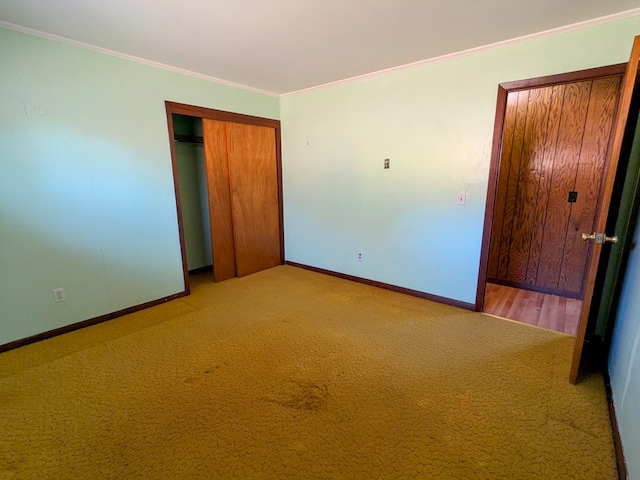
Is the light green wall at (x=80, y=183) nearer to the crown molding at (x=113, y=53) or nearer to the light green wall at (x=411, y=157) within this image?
the crown molding at (x=113, y=53)

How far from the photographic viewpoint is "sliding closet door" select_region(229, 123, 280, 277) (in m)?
3.80

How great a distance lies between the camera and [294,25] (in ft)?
7.02

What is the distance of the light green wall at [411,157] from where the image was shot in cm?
245

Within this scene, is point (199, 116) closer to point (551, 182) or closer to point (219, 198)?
point (219, 198)

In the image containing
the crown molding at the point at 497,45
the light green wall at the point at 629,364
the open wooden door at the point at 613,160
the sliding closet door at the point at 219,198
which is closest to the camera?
the light green wall at the point at 629,364

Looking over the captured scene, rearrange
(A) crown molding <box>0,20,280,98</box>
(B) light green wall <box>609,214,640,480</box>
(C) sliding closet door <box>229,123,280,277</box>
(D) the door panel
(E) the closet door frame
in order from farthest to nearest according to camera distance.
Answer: (C) sliding closet door <box>229,123,280,277</box> < (E) the closet door frame < (D) the door panel < (A) crown molding <box>0,20,280,98</box> < (B) light green wall <box>609,214,640,480</box>

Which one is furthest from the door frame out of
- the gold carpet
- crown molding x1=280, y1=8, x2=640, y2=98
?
the gold carpet

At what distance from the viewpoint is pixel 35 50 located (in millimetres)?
2240

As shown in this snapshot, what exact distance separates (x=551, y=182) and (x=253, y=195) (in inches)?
142

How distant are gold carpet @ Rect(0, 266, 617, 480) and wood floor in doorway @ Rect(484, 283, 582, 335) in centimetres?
23

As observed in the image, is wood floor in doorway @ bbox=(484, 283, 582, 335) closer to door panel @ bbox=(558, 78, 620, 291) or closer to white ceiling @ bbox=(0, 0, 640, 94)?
door panel @ bbox=(558, 78, 620, 291)

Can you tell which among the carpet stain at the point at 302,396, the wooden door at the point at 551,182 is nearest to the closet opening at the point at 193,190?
the carpet stain at the point at 302,396

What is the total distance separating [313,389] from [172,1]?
261 cm

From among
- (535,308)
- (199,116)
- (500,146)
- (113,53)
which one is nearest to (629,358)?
(535,308)
